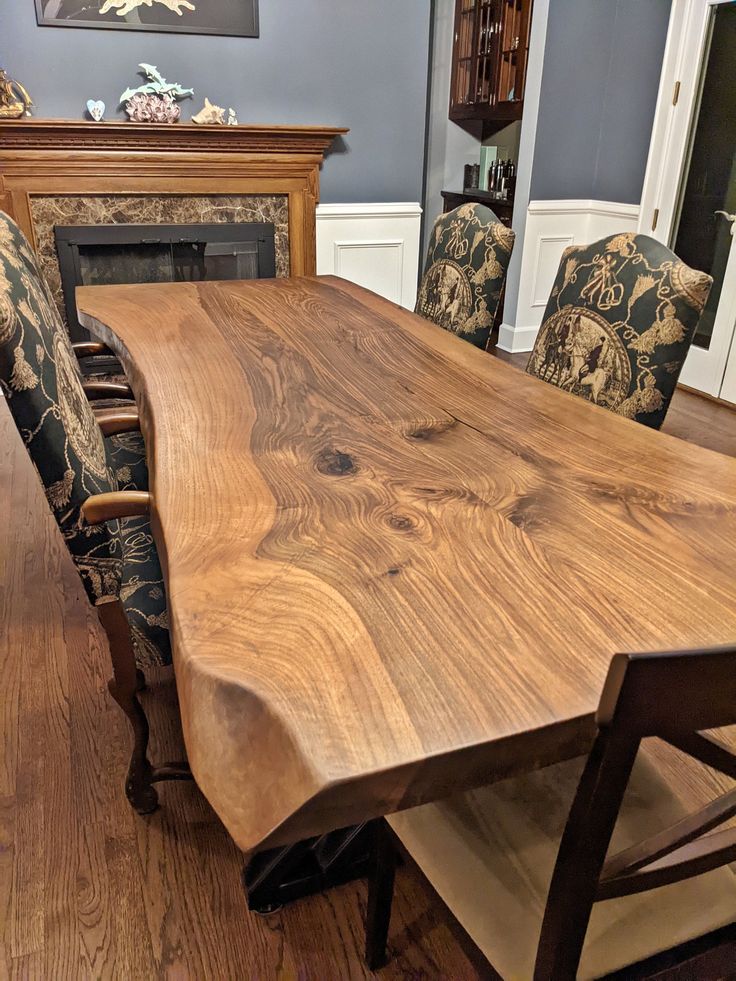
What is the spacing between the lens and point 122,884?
1.30m

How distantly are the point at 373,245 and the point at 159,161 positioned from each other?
1.26m

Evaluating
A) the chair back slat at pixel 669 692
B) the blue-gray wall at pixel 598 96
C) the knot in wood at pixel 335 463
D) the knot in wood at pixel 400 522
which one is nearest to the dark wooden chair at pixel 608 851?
the chair back slat at pixel 669 692

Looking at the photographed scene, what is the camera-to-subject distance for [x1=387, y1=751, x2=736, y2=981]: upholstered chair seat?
0.77 m

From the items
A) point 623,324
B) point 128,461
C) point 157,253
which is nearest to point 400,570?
point 623,324

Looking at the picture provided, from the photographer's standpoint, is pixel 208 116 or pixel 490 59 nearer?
pixel 208 116

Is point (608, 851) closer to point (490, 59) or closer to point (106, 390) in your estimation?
point (106, 390)

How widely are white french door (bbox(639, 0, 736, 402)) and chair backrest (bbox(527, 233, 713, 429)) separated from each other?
2.47 metres

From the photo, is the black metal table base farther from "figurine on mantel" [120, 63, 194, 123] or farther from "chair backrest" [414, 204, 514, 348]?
"figurine on mantel" [120, 63, 194, 123]

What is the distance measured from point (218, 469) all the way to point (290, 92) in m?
3.44

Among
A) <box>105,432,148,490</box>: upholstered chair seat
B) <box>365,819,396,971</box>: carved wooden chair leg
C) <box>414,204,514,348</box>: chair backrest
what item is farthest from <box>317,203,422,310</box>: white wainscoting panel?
<box>365,819,396,971</box>: carved wooden chair leg

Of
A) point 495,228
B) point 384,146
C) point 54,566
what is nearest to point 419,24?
point 384,146

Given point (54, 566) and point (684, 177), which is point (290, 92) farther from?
point (54, 566)

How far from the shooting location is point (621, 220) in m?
4.28

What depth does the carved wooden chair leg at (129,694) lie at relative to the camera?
1224 mm
